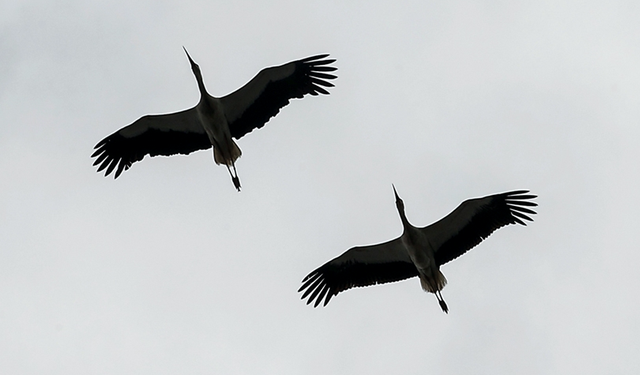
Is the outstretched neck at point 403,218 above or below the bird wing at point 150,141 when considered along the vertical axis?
below

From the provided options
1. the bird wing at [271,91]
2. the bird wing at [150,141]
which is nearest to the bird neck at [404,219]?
the bird wing at [271,91]

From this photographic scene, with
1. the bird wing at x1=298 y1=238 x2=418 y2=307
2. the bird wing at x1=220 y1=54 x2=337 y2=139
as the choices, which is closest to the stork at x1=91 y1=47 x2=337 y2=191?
the bird wing at x1=220 y1=54 x2=337 y2=139

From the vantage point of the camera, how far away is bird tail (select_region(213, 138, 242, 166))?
57.3 feet

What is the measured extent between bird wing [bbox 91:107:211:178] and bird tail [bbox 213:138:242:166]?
604mm

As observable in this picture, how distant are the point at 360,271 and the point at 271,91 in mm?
3993

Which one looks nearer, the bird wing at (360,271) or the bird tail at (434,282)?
A: the bird tail at (434,282)

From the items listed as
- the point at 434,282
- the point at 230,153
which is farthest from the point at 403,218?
the point at 230,153

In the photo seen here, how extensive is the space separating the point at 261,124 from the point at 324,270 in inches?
126

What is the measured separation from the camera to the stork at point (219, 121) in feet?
57.1

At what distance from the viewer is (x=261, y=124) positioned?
17.8 m

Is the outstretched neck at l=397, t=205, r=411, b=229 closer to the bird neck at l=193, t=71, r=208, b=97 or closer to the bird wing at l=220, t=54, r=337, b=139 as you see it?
the bird wing at l=220, t=54, r=337, b=139

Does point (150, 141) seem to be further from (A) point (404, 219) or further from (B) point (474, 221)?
(B) point (474, 221)

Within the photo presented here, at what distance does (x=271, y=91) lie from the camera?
17.6 meters

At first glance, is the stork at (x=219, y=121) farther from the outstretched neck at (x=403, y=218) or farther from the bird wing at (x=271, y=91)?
the outstretched neck at (x=403, y=218)
